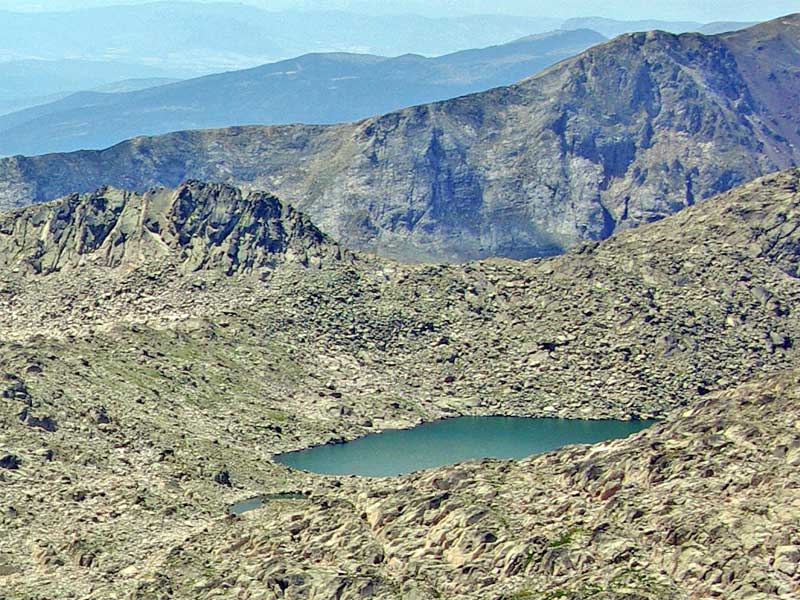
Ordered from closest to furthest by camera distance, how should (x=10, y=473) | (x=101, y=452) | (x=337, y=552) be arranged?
(x=337, y=552), (x=10, y=473), (x=101, y=452)

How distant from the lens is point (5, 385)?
7539 inches

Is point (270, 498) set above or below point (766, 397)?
below

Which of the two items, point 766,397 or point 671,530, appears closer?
point 671,530

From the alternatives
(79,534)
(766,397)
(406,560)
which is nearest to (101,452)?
(79,534)

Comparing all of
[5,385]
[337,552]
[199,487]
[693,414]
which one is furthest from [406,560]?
[5,385]

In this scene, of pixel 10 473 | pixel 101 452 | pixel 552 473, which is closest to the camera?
pixel 552 473

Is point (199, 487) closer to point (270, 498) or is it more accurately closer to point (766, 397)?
point (270, 498)

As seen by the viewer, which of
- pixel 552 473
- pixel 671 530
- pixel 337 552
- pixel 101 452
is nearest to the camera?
pixel 671 530

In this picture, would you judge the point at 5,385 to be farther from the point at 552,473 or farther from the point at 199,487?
the point at 552,473

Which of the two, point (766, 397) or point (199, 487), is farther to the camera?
point (199, 487)

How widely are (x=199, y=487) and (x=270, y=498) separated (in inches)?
312

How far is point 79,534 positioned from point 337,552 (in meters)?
32.4

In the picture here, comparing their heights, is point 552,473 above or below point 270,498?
above

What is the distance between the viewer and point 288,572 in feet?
402
